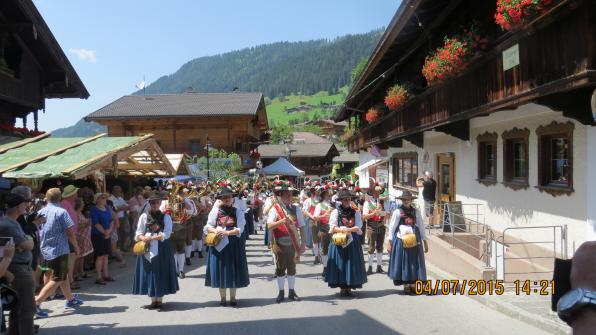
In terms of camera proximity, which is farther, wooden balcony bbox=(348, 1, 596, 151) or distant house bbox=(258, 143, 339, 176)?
distant house bbox=(258, 143, 339, 176)

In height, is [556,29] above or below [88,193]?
above

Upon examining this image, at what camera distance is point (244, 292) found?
9.21 m

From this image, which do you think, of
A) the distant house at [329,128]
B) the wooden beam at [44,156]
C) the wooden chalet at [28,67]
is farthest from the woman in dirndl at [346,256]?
the distant house at [329,128]

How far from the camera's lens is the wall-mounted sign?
8.13 metres

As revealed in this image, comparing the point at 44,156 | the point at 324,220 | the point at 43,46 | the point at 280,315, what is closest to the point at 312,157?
the point at 43,46

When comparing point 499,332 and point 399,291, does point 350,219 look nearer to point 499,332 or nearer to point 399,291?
point 399,291

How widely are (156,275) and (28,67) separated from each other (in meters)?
13.3

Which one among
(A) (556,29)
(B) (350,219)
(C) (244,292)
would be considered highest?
(A) (556,29)

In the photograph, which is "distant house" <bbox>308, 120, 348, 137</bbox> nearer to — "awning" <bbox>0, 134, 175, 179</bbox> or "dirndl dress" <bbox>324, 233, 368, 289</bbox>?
"awning" <bbox>0, 134, 175, 179</bbox>

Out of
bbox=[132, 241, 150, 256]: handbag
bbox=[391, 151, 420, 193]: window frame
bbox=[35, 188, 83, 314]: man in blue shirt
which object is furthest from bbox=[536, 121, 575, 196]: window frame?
bbox=[391, 151, 420, 193]: window frame

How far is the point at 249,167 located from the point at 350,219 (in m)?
37.1

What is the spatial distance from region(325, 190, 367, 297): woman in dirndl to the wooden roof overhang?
39.5 feet

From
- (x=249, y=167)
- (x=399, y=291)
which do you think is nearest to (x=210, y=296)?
(x=399, y=291)

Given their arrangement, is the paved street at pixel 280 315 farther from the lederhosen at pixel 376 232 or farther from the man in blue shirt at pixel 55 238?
the lederhosen at pixel 376 232
